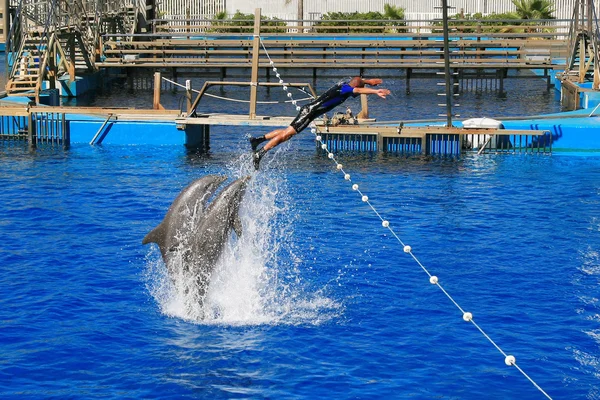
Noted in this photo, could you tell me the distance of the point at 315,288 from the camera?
651 inches

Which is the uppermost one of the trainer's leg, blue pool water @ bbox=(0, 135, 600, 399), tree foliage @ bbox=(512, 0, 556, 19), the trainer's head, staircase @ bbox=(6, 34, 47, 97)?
tree foliage @ bbox=(512, 0, 556, 19)

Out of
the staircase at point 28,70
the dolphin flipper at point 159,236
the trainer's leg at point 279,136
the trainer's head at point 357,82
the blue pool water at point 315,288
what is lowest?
the blue pool water at point 315,288

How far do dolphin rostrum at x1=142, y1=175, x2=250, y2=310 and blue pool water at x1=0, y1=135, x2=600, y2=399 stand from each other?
2.25 ft

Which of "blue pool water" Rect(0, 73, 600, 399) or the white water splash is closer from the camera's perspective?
"blue pool water" Rect(0, 73, 600, 399)

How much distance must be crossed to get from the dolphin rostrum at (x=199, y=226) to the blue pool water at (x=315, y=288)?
0.69 metres

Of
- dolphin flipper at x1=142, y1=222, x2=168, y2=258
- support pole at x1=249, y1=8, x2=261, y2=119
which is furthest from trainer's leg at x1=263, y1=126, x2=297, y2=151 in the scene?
support pole at x1=249, y1=8, x2=261, y2=119

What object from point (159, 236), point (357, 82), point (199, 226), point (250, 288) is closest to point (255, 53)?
point (250, 288)

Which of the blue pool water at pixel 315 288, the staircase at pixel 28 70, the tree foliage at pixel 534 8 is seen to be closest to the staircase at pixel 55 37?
the staircase at pixel 28 70

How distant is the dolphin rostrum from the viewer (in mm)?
13289

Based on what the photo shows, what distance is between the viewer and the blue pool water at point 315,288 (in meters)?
13.3

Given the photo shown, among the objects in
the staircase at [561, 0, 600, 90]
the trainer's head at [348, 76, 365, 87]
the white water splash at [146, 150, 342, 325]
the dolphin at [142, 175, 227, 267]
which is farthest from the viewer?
the staircase at [561, 0, 600, 90]

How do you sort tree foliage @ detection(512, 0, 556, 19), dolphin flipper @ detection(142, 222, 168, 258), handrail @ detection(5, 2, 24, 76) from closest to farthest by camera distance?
dolphin flipper @ detection(142, 222, 168, 258), handrail @ detection(5, 2, 24, 76), tree foliage @ detection(512, 0, 556, 19)

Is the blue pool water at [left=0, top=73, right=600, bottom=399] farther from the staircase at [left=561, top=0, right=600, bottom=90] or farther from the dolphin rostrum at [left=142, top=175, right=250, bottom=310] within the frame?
the staircase at [left=561, top=0, right=600, bottom=90]

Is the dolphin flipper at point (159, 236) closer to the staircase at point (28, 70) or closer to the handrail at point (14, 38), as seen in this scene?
the staircase at point (28, 70)
